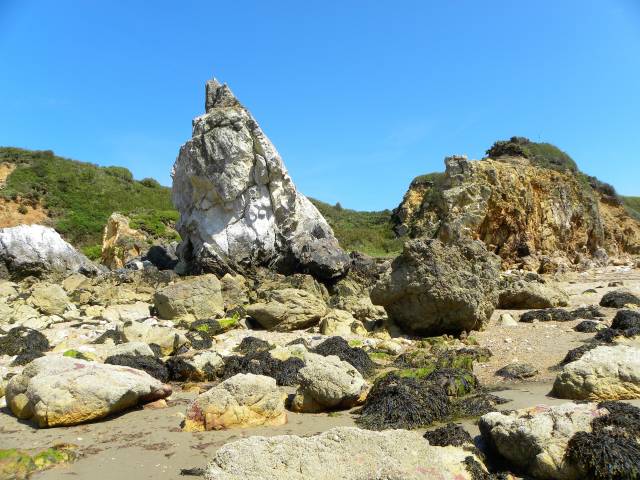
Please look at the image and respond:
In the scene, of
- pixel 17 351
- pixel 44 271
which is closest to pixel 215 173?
pixel 44 271

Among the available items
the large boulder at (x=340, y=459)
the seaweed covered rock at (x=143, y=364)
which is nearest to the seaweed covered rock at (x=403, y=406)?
the large boulder at (x=340, y=459)

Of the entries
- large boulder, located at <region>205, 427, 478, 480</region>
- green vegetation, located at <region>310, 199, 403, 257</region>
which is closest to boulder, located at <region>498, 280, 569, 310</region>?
large boulder, located at <region>205, 427, 478, 480</region>

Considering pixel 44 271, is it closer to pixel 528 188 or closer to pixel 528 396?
pixel 528 396

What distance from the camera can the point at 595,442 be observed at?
4.74 meters

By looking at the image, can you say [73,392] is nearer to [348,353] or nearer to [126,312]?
[348,353]

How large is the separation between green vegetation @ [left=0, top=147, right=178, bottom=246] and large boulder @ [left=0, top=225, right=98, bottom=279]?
1424cm

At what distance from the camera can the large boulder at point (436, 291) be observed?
41.5ft

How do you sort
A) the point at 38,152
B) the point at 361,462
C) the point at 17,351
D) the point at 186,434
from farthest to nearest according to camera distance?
the point at 38,152 < the point at 17,351 < the point at 186,434 < the point at 361,462

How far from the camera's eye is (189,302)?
14.9 metres

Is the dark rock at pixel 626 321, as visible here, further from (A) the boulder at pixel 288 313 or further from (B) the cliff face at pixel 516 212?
(B) the cliff face at pixel 516 212

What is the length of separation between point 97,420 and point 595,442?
609cm

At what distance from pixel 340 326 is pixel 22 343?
736cm

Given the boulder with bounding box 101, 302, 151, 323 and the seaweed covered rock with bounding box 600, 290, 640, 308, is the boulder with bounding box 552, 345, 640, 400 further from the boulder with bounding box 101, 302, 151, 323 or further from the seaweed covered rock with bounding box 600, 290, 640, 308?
the boulder with bounding box 101, 302, 151, 323

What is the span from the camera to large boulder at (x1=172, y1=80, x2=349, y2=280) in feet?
70.9
